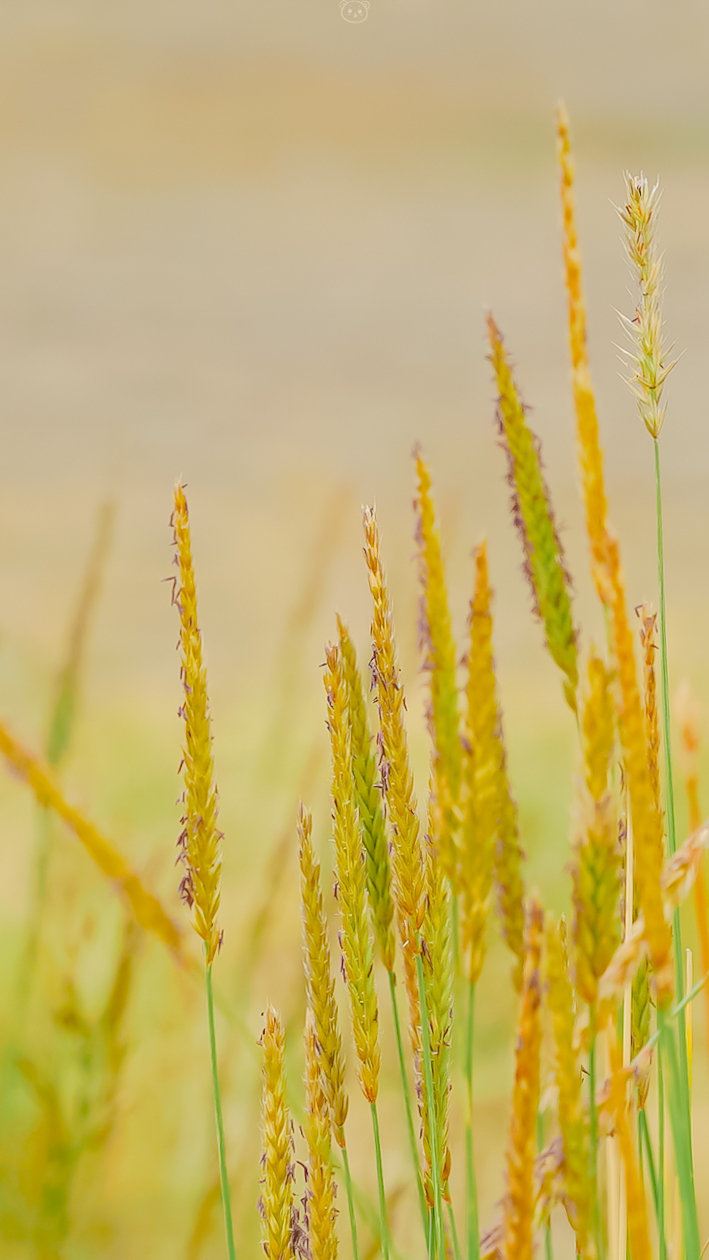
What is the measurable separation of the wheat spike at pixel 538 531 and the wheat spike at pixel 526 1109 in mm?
60

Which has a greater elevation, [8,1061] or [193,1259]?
[8,1061]

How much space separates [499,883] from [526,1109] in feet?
0.21

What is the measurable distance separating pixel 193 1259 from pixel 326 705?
0.51 meters

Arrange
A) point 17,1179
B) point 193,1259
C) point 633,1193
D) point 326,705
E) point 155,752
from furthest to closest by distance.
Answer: point 155,752 → point 17,1179 → point 193,1259 → point 326,705 → point 633,1193

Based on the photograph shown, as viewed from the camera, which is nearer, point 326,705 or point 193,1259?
point 326,705

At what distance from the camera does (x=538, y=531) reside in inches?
10.5

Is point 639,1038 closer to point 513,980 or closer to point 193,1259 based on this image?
point 513,980

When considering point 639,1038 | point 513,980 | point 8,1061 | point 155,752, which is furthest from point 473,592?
point 155,752

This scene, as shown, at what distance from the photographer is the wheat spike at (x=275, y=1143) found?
349mm

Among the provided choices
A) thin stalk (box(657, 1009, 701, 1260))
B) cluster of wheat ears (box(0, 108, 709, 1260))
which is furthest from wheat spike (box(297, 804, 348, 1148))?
thin stalk (box(657, 1009, 701, 1260))

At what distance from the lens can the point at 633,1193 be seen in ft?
0.75

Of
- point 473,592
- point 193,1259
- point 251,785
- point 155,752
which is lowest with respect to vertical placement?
point 193,1259

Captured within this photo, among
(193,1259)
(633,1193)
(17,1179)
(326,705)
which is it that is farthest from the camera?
(17,1179)

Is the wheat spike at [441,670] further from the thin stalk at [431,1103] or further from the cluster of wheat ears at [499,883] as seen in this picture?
the thin stalk at [431,1103]
